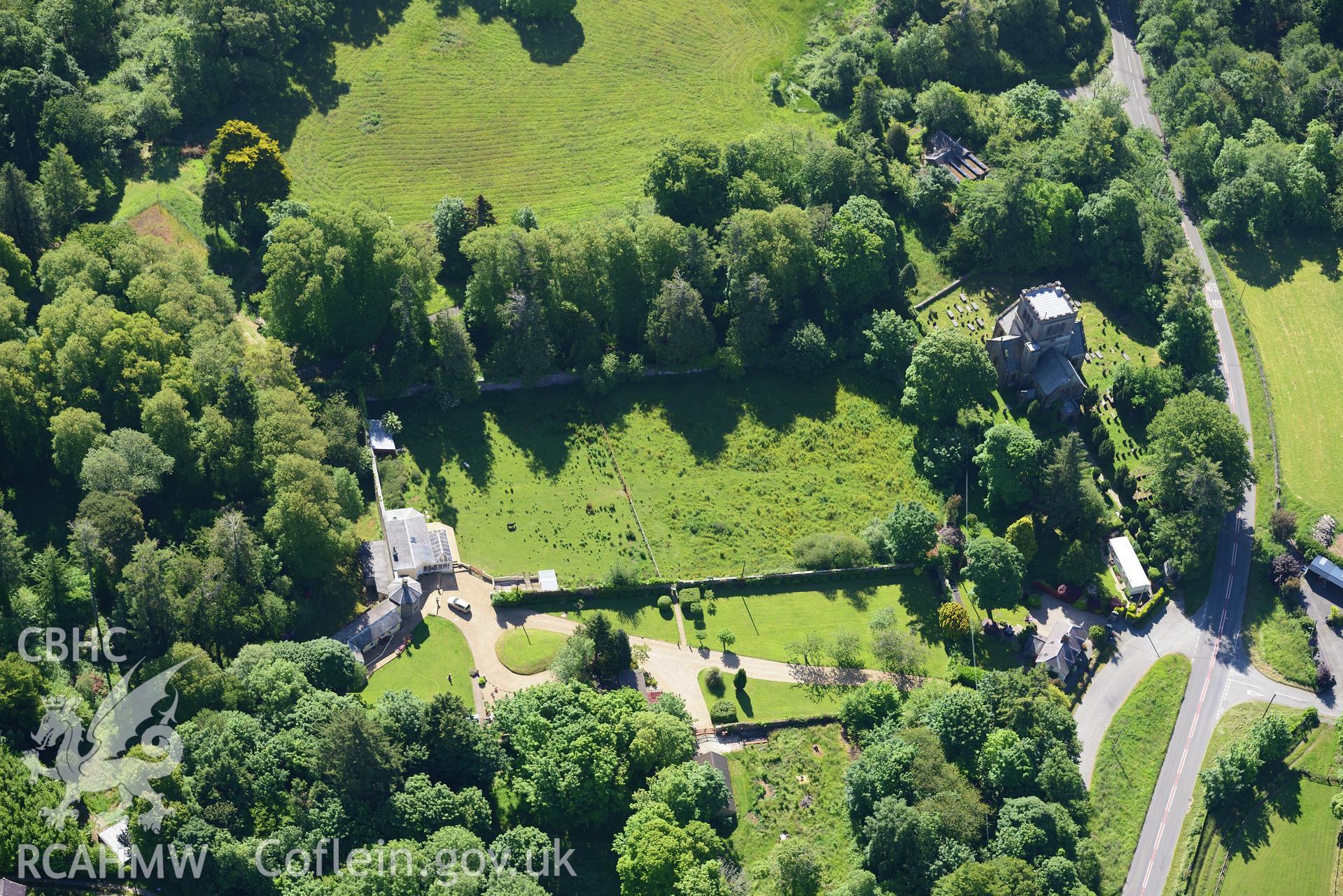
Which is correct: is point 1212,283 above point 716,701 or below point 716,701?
above

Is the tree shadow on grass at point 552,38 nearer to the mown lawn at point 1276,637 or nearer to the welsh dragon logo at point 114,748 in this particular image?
the welsh dragon logo at point 114,748

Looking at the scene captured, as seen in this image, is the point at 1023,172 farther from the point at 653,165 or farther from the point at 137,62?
the point at 137,62

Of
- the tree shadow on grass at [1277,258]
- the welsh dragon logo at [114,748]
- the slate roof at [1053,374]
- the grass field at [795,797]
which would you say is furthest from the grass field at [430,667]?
the tree shadow on grass at [1277,258]

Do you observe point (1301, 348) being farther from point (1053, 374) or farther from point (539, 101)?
point (539, 101)

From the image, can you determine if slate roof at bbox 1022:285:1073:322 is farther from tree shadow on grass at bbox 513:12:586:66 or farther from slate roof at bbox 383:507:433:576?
tree shadow on grass at bbox 513:12:586:66

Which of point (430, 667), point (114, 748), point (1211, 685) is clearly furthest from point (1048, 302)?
point (114, 748)

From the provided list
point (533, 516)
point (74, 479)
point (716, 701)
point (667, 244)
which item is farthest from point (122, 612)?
point (667, 244)
